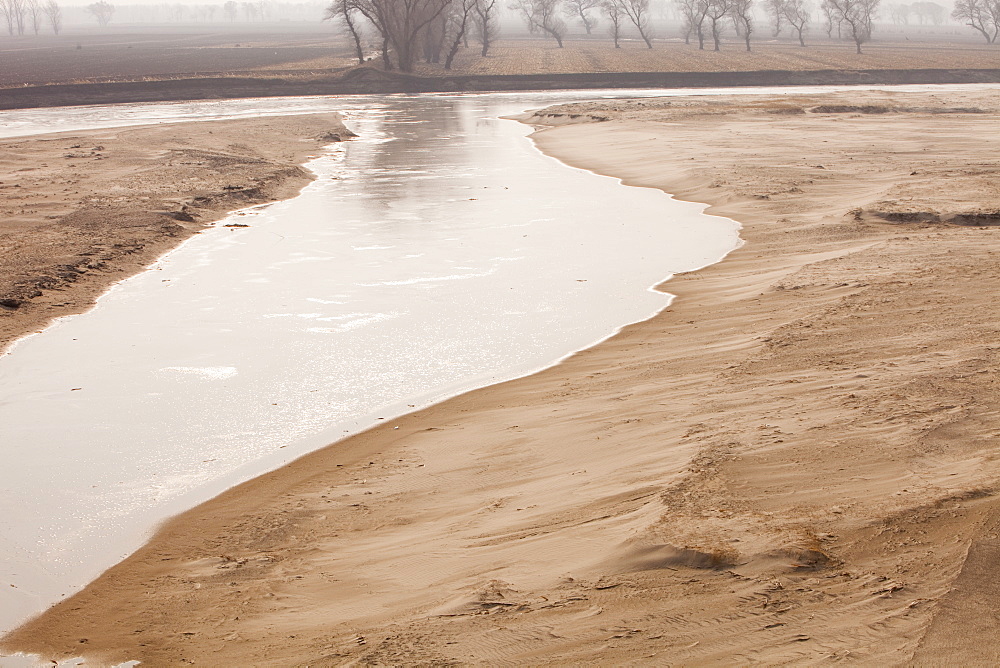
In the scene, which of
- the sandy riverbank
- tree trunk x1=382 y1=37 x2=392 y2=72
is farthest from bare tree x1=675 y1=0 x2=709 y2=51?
the sandy riverbank

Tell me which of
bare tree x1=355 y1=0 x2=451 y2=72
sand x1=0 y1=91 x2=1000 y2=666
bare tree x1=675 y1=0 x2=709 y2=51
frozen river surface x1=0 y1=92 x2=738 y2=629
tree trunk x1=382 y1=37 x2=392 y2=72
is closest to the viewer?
sand x1=0 y1=91 x2=1000 y2=666

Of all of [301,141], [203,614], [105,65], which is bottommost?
[203,614]

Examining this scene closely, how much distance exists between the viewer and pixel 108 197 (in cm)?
1659

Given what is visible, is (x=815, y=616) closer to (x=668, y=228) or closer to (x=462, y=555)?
(x=462, y=555)

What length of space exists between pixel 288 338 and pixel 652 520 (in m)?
5.61

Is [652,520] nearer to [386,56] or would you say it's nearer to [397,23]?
[386,56]

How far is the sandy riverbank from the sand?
580 centimetres

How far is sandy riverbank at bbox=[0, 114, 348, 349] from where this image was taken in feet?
37.8

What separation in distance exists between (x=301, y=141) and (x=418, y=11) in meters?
40.7

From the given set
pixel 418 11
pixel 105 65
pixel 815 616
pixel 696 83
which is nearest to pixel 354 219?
pixel 815 616

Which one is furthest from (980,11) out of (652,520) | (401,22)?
(652,520)

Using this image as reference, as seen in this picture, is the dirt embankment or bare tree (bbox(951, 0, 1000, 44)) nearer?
the dirt embankment

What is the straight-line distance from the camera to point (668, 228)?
14.9m

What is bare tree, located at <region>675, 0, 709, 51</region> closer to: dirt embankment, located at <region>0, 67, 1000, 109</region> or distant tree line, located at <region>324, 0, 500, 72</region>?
distant tree line, located at <region>324, 0, 500, 72</region>
